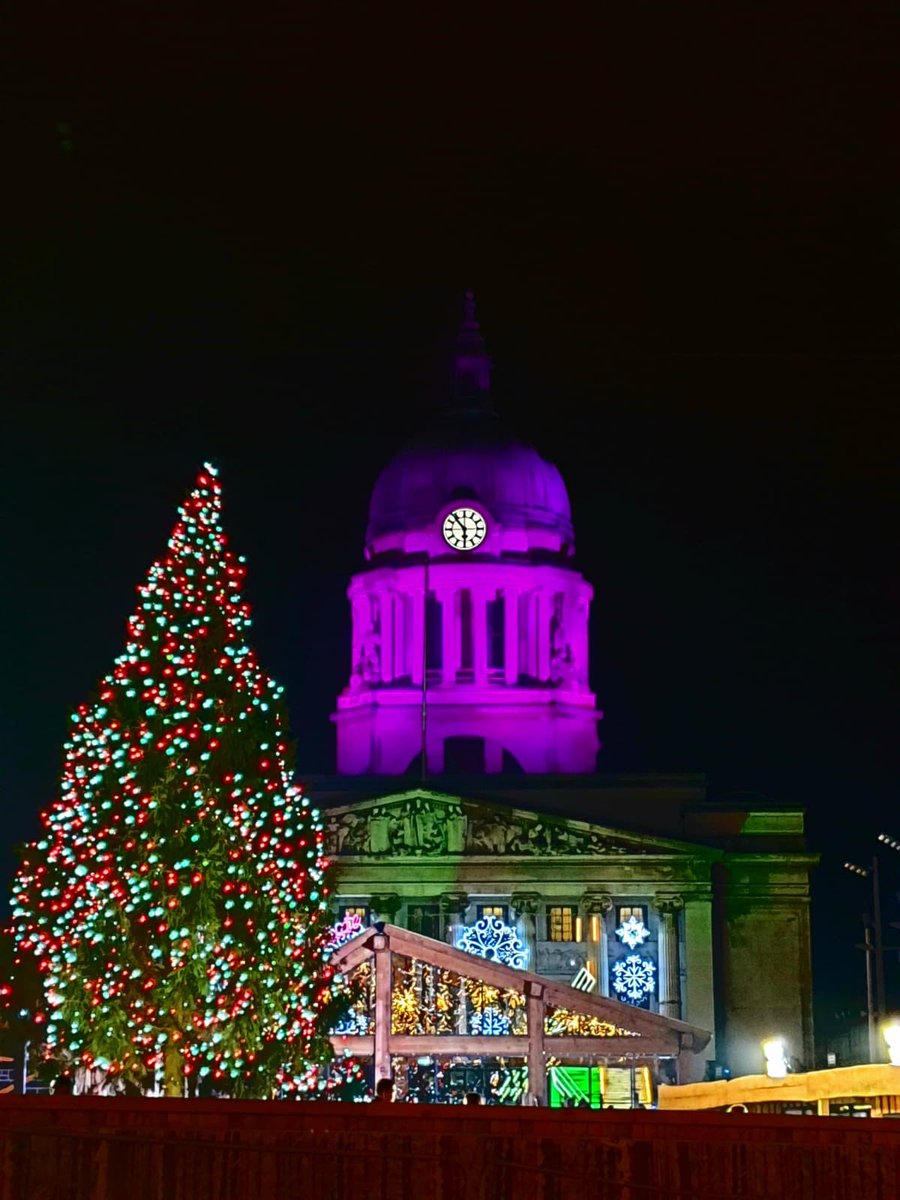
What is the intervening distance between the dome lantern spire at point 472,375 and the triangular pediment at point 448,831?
22885 mm

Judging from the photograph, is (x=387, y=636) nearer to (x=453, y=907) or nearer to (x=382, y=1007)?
(x=453, y=907)

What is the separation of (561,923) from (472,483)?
70.0 feet

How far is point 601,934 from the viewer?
96438 mm

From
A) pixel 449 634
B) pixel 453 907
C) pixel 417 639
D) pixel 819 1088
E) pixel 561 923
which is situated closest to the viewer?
pixel 819 1088

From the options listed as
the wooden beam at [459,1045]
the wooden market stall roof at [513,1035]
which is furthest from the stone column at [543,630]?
the wooden beam at [459,1045]

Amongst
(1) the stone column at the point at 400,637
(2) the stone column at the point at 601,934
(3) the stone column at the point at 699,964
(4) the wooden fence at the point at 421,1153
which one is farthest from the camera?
(1) the stone column at the point at 400,637

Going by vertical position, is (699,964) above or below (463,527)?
below

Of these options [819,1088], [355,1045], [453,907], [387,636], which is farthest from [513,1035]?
[387,636]

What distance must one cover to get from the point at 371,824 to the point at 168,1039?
49030 mm

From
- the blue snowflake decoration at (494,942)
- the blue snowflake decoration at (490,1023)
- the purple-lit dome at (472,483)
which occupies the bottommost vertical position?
the blue snowflake decoration at (490,1023)

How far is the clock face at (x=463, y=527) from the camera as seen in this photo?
4183 inches

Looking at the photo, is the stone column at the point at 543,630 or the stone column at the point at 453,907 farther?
the stone column at the point at 543,630

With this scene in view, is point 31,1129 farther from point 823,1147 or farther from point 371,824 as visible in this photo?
point 371,824

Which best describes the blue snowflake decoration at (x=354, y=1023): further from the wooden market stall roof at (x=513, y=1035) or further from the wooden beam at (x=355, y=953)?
the wooden market stall roof at (x=513, y=1035)
